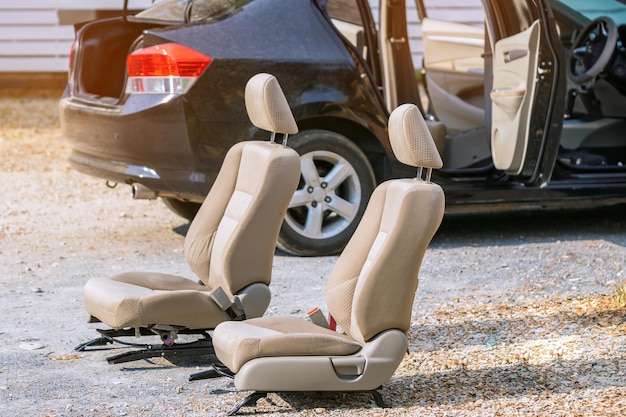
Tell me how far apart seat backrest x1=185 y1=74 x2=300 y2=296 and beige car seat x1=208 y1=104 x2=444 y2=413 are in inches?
23.6

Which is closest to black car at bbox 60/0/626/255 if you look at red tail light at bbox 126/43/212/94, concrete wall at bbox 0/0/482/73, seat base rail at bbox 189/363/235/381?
red tail light at bbox 126/43/212/94

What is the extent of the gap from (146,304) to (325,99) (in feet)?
8.06

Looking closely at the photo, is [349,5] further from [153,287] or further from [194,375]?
[194,375]

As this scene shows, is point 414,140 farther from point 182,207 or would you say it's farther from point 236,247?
point 182,207

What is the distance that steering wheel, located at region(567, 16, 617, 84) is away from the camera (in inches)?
293

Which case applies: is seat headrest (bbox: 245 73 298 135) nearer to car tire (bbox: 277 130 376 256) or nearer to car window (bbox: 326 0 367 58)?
car tire (bbox: 277 130 376 256)

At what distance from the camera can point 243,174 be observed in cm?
509

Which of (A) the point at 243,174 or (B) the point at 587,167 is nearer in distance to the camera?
(A) the point at 243,174

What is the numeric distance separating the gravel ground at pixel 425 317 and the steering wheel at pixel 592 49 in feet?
3.59

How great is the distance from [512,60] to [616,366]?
271cm

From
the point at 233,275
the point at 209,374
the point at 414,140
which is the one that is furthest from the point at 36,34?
the point at 414,140

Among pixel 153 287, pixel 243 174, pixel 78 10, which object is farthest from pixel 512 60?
pixel 78 10

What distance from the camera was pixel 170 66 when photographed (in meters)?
6.45

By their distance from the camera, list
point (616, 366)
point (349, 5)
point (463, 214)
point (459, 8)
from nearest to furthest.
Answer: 1. point (616, 366)
2. point (349, 5)
3. point (463, 214)
4. point (459, 8)
